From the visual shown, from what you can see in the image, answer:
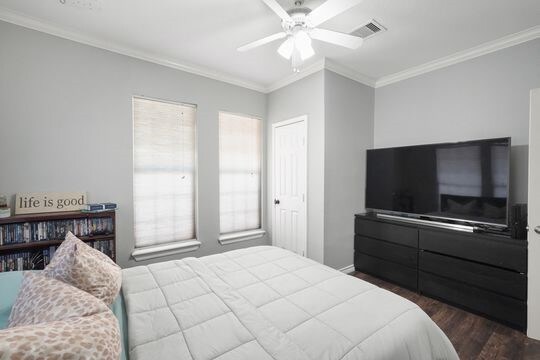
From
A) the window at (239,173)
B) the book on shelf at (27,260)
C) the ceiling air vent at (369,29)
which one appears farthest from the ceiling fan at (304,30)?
the book on shelf at (27,260)

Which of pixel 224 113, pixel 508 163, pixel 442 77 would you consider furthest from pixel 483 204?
pixel 224 113

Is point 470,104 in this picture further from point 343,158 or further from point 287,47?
point 287,47

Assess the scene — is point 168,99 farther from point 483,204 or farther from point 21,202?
point 483,204

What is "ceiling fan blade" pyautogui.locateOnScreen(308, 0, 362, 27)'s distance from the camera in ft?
4.66

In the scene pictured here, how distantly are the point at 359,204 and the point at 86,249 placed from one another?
116 inches

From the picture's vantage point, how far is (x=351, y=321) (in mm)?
1141

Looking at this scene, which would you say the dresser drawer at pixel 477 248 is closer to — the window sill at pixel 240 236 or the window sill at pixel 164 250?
the window sill at pixel 240 236

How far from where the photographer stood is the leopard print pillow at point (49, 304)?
0.88 meters

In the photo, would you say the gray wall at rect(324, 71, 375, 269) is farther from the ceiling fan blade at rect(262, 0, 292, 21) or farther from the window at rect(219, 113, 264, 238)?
the ceiling fan blade at rect(262, 0, 292, 21)

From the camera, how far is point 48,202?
215 cm

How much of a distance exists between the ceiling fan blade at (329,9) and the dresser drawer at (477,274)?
241 centimetres

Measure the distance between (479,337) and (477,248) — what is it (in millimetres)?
721

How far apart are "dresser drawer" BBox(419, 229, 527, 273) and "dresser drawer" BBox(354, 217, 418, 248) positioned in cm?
9

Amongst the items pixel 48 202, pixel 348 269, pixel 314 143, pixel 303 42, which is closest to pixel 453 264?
pixel 348 269
